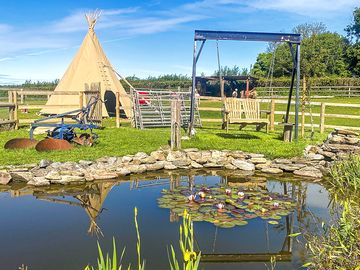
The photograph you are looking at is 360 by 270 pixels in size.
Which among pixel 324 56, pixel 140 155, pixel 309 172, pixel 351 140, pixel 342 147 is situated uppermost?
pixel 324 56

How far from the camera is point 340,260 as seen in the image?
2.96 metres

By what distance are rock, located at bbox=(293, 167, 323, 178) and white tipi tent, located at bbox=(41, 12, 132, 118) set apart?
31.4ft

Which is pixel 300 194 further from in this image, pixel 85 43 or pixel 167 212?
pixel 85 43

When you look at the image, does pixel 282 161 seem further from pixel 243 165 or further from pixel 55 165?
pixel 55 165

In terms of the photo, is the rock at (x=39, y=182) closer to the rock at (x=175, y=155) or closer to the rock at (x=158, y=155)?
the rock at (x=158, y=155)

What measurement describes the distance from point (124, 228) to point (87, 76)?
12.3 m

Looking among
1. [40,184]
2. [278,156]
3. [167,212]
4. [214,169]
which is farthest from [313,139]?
[40,184]

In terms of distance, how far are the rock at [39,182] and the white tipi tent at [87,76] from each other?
9501mm

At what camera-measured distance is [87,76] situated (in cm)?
1584

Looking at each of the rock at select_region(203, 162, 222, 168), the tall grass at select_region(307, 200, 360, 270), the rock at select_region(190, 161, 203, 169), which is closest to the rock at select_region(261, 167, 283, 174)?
the rock at select_region(203, 162, 222, 168)

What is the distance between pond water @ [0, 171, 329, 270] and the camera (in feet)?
11.9

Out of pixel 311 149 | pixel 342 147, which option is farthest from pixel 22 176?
pixel 342 147

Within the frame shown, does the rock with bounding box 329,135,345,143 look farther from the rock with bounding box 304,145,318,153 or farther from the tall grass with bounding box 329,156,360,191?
the tall grass with bounding box 329,156,360,191

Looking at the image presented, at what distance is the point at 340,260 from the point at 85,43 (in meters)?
15.0
